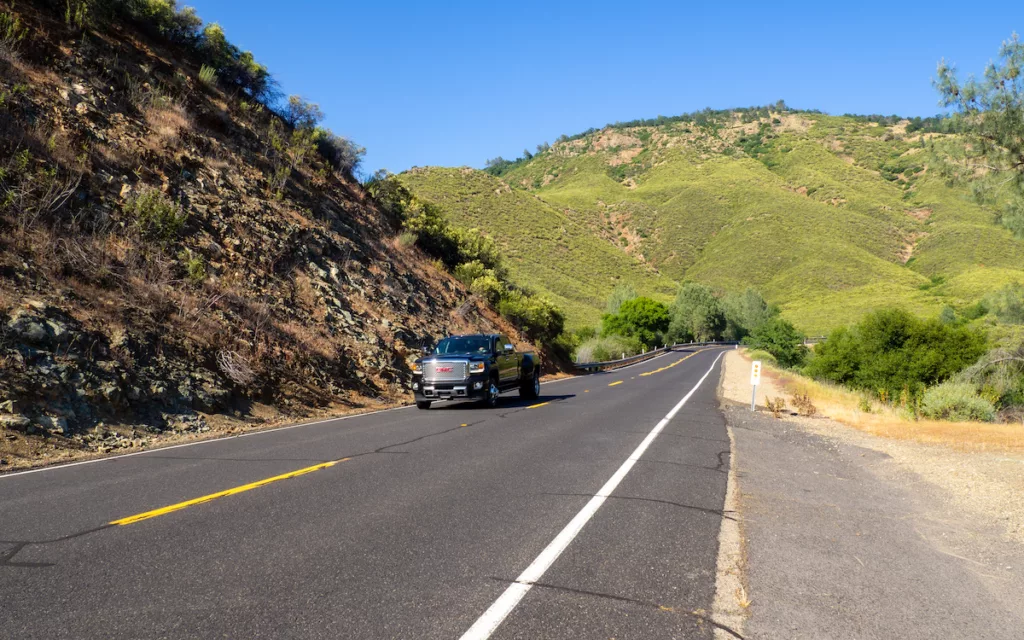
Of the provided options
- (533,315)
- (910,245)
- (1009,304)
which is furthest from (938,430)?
(910,245)

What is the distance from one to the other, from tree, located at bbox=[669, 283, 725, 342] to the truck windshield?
276 feet

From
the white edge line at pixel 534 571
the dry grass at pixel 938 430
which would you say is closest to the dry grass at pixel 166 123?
the white edge line at pixel 534 571

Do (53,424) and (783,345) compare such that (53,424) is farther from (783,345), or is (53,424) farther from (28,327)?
(783,345)

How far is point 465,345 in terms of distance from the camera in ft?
58.6

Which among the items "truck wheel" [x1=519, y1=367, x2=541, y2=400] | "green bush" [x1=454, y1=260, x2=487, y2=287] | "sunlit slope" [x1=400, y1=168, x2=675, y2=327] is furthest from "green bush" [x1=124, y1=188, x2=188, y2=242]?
"sunlit slope" [x1=400, y1=168, x2=675, y2=327]

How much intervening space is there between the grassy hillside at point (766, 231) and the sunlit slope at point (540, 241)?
0.31 m

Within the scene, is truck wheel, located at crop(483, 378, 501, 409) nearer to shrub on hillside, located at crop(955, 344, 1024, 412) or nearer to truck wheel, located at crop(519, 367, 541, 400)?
truck wheel, located at crop(519, 367, 541, 400)

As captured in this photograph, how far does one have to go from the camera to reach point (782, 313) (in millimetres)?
96438

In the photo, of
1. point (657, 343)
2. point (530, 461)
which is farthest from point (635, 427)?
point (657, 343)

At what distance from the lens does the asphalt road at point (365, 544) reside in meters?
3.79

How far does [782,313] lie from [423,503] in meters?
98.9

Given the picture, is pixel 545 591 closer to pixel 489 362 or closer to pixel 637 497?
pixel 637 497

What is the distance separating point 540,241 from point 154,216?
272 ft

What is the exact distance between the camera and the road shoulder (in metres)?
3.99
